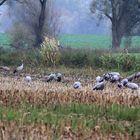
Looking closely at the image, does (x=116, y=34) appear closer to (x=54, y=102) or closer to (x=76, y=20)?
(x=54, y=102)

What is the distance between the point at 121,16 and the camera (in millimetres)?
38188

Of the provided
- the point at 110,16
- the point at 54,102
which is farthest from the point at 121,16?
the point at 54,102

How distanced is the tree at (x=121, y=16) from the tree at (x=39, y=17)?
13.3ft

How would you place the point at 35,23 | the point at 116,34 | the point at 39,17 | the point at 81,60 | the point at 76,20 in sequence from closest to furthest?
the point at 81,60, the point at 39,17, the point at 35,23, the point at 116,34, the point at 76,20

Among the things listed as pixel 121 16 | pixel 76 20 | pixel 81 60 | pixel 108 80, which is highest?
pixel 121 16

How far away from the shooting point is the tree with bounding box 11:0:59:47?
112 feet

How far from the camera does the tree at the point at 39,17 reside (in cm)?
3403

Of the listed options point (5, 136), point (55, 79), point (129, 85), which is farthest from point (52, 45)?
point (5, 136)

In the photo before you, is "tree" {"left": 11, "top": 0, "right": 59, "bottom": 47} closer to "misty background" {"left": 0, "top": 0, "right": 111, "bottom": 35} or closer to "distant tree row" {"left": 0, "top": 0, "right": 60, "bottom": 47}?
"distant tree row" {"left": 0, "top": 0, "right": 60, "bottom": 47}

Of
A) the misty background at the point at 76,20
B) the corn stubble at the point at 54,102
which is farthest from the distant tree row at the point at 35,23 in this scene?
the misty background at the point at 76,20

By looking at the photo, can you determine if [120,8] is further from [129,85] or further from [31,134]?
[31,134]

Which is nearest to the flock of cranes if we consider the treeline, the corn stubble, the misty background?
the corn stubble

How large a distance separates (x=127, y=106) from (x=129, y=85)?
2.18 meters

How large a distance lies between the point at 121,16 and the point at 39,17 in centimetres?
656
